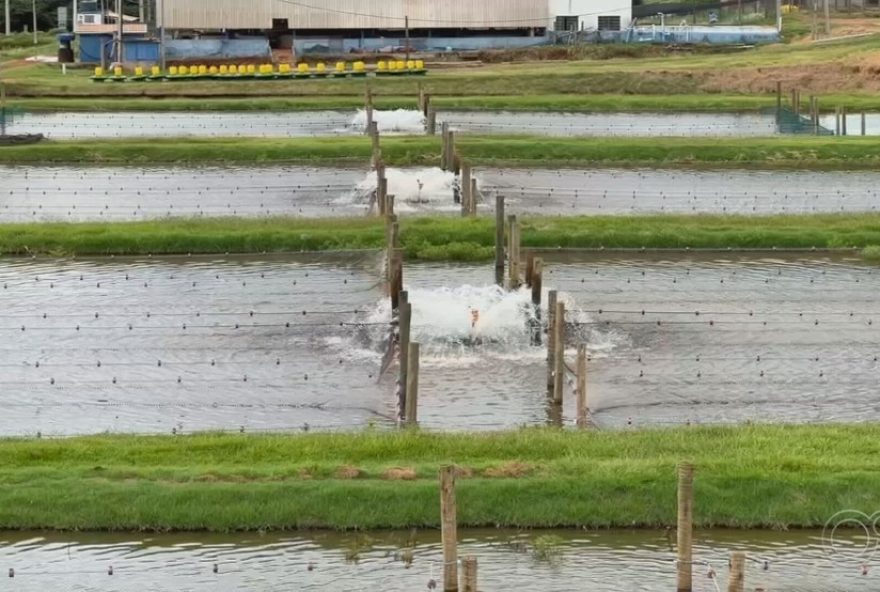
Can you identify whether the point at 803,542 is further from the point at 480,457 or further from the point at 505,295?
the point at 505,295

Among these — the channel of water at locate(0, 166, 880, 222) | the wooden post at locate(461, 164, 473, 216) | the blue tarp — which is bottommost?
the channel of water at locate(0, 166, 880, 222)

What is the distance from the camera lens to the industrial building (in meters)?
100

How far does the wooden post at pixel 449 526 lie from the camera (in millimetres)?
16703

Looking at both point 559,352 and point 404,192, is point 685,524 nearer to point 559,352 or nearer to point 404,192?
point 559,352

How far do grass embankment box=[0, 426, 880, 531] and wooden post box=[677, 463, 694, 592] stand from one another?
2.97 m

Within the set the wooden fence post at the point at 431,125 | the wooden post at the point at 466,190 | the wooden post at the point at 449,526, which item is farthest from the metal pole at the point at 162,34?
the wooden post at the point at 449,526

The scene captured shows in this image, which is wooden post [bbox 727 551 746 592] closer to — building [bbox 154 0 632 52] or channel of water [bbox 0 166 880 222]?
channel of water [bbox 0 166 880 222]

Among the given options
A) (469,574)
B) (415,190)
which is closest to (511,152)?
(415,190)

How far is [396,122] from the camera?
217ft

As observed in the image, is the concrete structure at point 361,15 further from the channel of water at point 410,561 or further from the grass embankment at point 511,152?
the channel of water at point 410,561

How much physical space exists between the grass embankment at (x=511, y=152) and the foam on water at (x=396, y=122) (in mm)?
7260

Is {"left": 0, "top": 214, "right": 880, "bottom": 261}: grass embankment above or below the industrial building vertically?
below

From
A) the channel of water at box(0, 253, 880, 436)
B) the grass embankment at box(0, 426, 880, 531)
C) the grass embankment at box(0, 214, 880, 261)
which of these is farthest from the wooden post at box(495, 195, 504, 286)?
the grass embankment at box(0, 426, 880, 531)

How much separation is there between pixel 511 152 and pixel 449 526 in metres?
39.7
